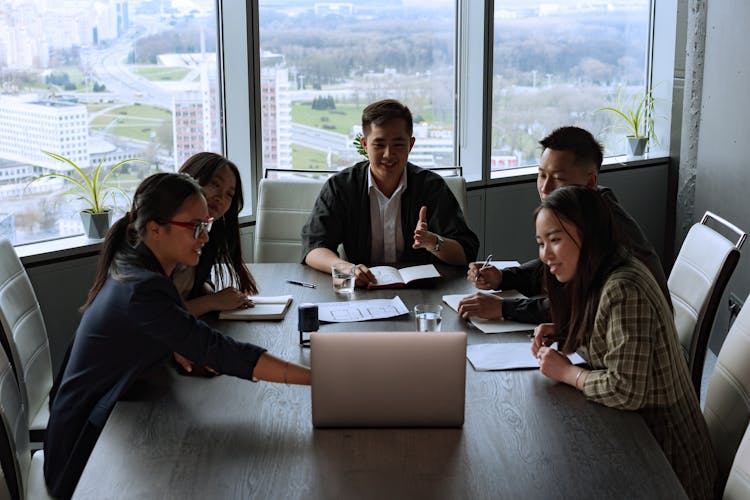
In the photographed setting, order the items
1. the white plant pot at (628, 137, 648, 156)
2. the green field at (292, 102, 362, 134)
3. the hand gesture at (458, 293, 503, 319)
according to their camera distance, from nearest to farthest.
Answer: the hand gesture at (458, 293, 503, 319), the green field at (292, 102, 362, 134), the white plant pot at (628, 137, 648, 156)

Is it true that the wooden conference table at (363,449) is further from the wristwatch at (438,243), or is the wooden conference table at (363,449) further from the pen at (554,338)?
the wristwatch at (438,243)

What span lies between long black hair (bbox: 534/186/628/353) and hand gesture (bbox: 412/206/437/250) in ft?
3.57

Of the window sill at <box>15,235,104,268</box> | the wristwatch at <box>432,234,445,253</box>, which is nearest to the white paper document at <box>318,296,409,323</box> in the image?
the wristwatch at <box>432,234,445,253</box>

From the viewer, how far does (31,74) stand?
381 cm

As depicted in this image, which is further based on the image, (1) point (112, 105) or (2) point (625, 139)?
(2) point (625, 139)

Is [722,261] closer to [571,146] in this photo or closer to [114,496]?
[571,146]

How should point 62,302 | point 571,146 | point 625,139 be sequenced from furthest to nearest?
point 625,139
point 62,302
point 571,146

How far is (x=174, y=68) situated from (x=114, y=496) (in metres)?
3.07

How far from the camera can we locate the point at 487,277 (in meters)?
2.97

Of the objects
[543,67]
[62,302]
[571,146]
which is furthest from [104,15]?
[543,67]

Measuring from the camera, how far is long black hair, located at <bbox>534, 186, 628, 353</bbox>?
2145 millimetres

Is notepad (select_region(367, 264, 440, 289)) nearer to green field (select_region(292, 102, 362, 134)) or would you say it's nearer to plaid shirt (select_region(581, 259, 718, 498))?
plaid shirt (select_region(581, 259, 718, 498))

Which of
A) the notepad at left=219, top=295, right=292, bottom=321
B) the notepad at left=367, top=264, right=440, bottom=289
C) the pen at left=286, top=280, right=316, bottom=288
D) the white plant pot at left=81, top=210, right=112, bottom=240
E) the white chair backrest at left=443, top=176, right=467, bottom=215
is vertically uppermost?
the white chair backrest at left=443, top=176, right=467, bottom=215

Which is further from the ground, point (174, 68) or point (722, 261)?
point (174, 68)
